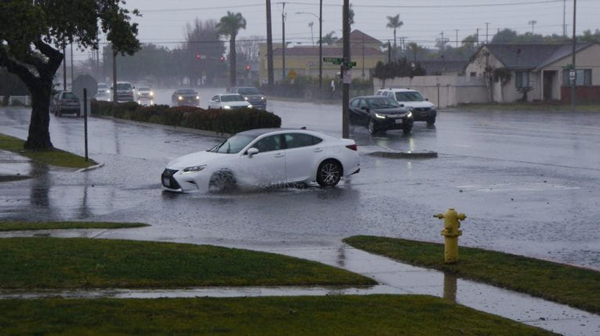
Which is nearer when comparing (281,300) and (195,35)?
(281,300)

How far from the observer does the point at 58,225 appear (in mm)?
15188

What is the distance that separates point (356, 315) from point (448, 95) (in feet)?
214

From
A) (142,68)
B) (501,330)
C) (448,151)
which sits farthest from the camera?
(142,68)

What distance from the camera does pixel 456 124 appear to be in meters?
46.7

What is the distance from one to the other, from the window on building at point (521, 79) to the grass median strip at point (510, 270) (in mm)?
62514

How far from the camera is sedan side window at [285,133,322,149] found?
21359 millimetres

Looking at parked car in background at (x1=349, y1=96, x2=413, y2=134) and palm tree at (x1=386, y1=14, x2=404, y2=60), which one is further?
palm tree at (x1=386, y1=14, x2=404, y2=60)

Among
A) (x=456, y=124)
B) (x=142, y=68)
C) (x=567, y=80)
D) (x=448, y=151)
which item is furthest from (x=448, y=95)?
(x=142, y=68)

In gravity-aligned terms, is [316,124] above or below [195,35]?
below

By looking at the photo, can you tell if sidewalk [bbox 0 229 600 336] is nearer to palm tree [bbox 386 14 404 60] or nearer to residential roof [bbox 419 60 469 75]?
residential roof [bbox 419 60 469 75]

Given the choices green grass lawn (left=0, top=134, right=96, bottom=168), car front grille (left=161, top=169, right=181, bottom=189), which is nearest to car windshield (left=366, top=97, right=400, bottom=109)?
green grass lawn (left=0, top=134, right=96, bottom=168)

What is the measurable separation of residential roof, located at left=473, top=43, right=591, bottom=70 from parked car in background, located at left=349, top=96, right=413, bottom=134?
115ft

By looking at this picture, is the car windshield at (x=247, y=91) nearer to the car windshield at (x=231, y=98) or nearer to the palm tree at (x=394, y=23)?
the car windshield at (x=231, y=98)

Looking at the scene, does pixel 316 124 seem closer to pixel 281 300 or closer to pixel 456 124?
pixel 456 124
